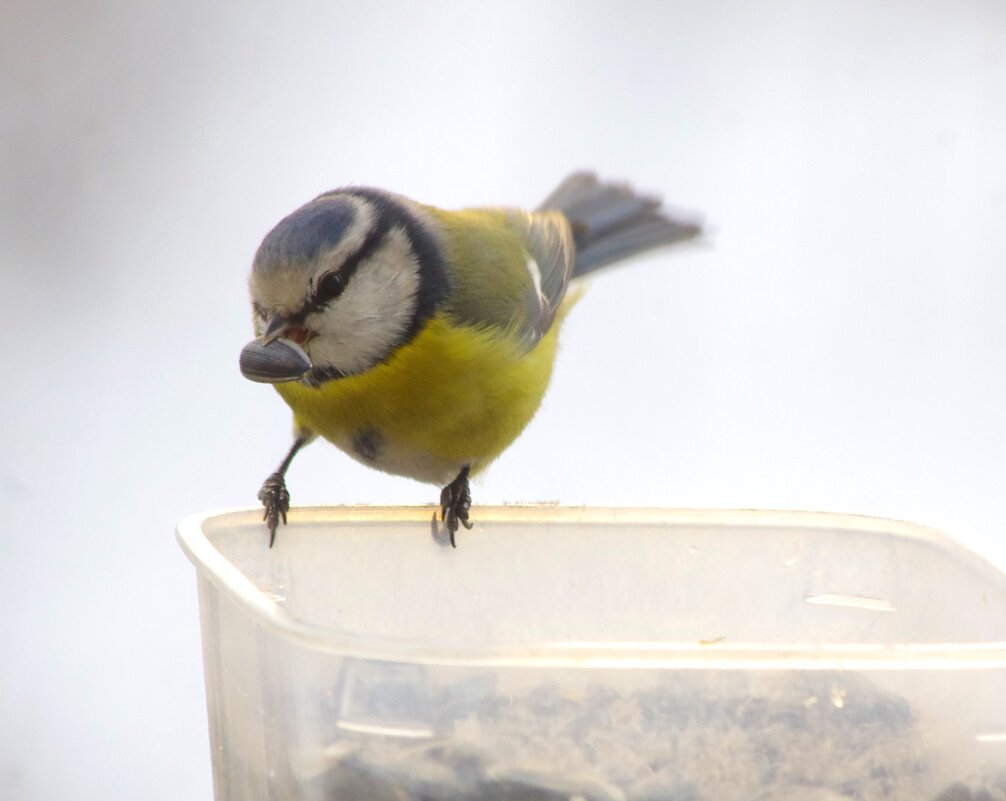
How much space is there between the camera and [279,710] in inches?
29.0

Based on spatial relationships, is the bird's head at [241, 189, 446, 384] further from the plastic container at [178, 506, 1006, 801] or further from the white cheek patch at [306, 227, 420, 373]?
the plastic container at [178, 506, 1006, 801]

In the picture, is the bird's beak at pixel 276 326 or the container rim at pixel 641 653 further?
the bird's beak at pixel 276 326

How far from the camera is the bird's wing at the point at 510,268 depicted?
1.42m

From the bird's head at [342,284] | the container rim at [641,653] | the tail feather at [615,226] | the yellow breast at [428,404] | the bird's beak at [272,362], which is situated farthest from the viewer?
the tail feather at [615,226]

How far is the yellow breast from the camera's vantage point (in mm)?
1319

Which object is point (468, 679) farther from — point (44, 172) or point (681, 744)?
point (44, 172)

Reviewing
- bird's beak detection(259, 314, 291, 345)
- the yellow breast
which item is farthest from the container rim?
the yellow breast

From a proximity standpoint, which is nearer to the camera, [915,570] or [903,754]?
[903,754]

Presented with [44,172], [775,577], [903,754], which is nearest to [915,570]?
[775,577]

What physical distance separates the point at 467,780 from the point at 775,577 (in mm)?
494

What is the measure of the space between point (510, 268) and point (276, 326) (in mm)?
411

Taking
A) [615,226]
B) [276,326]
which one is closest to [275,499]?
[276,326]

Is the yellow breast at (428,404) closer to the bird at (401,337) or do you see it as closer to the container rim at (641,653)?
the bird at (401,337)

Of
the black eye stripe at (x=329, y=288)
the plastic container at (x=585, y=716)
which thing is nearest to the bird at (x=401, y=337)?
the black eye stripe at (x=329, y=288)
